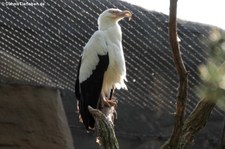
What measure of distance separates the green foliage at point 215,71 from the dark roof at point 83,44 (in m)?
1.91

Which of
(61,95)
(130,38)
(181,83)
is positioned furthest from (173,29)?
(61,95)

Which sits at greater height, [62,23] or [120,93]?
[62,23]

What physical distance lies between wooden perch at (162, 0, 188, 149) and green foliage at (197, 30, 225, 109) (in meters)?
0.13

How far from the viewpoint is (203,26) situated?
3.97 m

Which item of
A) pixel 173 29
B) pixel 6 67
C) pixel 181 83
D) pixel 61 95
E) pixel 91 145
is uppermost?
pixel 173 29

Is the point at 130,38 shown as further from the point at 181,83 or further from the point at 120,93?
the point at 181,83

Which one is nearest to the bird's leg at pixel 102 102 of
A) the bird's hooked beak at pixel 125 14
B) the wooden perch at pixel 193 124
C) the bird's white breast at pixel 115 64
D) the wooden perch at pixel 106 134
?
the bird's white breast at pixel 115 64

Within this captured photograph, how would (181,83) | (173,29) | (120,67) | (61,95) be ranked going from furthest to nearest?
(61,95)
(120,67)
(181,83)
(173,29)

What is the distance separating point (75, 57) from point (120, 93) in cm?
49

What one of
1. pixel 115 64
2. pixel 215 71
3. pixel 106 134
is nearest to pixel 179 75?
pixel 215 71

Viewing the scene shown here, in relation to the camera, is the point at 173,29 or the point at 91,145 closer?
the point at 173,29

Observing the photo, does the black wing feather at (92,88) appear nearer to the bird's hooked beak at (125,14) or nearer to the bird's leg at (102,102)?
the bird's leg at (102,102)

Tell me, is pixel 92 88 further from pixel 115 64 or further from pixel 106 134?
pixel 106 134

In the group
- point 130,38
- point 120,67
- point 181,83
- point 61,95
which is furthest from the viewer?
point 61,95
